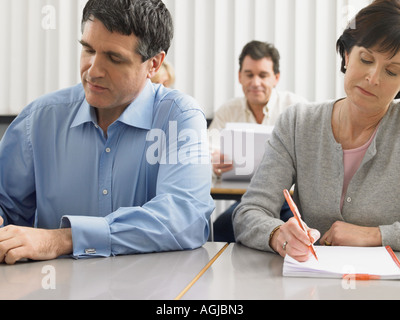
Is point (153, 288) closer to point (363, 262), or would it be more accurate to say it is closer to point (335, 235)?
point (363, 262)

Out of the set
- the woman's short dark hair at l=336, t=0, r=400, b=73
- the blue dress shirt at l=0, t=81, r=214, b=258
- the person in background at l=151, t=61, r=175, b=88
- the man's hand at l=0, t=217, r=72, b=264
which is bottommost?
the man's hand at l=0, t=217, r=72, b=264

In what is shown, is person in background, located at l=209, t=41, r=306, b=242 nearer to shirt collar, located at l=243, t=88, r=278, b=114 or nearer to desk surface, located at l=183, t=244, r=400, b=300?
shirt collar, located at l=243, t=88, r=278, b=114

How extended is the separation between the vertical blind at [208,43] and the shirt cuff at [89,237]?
2.94 meters

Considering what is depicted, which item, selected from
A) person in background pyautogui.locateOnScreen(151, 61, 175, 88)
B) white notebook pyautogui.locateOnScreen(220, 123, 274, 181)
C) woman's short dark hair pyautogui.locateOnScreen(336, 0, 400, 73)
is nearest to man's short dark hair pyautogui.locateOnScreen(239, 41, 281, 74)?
person in background pyautogui.locateOnScreen(151, 61, 175, 88)

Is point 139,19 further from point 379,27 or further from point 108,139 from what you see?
point 379,27

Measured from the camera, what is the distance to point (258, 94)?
3.81 metres

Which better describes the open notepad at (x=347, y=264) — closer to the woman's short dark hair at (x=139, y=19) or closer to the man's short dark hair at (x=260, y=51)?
the woman's short dark hair at (x=139, y=19)

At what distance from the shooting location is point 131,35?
1.52m

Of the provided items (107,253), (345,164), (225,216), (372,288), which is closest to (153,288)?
(107,253)

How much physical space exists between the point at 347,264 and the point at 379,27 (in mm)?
669

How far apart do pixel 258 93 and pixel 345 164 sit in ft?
7.34

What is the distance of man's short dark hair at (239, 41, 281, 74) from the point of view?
3764 mm

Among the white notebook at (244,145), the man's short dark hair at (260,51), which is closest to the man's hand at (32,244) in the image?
the white notebook at (244,145)

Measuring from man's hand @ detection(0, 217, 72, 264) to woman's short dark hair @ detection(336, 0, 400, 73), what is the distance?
93cm
